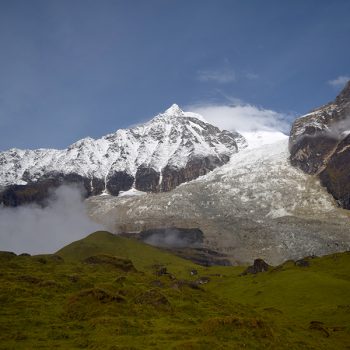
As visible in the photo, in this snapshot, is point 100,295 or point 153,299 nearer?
point 100,295

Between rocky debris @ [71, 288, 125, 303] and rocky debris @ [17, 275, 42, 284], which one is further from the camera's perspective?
rocky debris @ [17, 275, 42, 284]

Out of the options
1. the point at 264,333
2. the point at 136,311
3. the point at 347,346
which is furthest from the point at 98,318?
the point at 347,346

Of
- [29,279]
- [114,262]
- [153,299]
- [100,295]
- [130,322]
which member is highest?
[114,262]

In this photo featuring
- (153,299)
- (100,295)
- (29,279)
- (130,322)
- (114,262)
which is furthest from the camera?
(114,262)

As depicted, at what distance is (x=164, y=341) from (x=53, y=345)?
1001 centimetres

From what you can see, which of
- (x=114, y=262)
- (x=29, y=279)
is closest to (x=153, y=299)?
(x=29, y=279)

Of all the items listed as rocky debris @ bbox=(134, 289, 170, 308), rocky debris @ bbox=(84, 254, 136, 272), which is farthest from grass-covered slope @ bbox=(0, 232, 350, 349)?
rocky debris @ bbox=(84, 254, 136, 272)

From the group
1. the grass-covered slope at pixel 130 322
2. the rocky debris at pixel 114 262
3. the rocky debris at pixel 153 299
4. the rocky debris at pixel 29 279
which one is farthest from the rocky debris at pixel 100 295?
the rocky debris at pixel 114 262

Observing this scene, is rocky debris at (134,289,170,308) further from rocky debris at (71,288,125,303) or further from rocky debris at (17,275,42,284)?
rocky debris at (17,275,42,284)

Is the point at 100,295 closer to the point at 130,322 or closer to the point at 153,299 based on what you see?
the point at 153,299

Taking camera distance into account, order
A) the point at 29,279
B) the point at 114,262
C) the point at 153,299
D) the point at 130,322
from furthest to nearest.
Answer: the point at 114,262 → the point at 29,279 → the point at 153,299 → the point at 130,322

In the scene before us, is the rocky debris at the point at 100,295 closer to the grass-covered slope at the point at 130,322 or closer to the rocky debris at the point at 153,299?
the grass-covered slope at the point at 130,322

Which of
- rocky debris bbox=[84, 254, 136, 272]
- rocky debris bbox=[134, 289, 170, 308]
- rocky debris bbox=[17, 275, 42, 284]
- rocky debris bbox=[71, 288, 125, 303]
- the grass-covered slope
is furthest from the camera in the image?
rocky debris bbox=[84, 254, 136, 272]

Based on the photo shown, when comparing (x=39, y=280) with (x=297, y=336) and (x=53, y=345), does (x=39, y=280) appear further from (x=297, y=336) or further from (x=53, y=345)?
(x=297, y=336)
